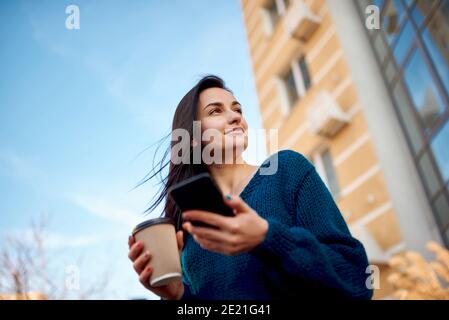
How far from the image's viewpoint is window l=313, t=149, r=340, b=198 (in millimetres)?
8062

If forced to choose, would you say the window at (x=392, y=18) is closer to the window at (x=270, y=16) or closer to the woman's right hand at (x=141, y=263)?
the window at (x=270, y=16)

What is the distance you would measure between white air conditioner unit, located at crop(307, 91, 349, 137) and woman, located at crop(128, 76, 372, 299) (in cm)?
592

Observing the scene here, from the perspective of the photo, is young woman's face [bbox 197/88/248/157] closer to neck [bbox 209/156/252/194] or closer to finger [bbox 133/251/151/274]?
neck [bbox 209/156/252/194]

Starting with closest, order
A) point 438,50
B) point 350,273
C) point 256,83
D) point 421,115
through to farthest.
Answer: point 350,273
point 438,50
point 421,115
point 256,83

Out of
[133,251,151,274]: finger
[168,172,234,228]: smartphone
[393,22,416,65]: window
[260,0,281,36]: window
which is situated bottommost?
[133,251,151,274]: finger

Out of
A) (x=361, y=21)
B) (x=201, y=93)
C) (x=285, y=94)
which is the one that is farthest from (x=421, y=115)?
(x=201, y=93)

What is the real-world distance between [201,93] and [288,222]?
79 cm

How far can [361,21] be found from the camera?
25.8 ft

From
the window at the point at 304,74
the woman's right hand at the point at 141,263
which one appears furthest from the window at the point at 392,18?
the woman's right hand at the point at 141,263

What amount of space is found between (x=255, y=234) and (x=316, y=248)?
0.65ft

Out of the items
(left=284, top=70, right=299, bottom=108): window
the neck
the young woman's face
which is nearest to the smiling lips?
the young woman's face

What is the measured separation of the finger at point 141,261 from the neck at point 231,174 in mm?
509

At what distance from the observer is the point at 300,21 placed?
28.6ft
